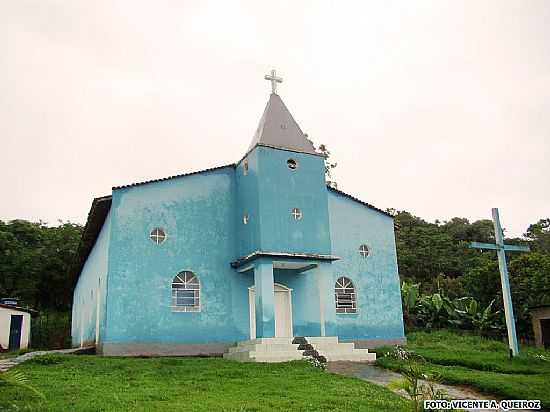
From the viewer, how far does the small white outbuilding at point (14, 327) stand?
2409 cm

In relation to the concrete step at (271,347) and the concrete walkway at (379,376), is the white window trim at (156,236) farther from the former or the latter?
the concrete walkway at (379,376)

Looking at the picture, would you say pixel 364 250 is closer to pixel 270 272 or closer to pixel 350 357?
pixel 270 272

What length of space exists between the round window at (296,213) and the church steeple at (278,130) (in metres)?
2.19

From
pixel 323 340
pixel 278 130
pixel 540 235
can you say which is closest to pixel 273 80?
pixel 278 130

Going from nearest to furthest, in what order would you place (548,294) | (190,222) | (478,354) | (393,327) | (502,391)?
(502,391)
(478,354)
(190,222)
(393,327)
(548,294)

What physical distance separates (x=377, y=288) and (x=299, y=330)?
363 cm

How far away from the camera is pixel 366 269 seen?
68.9 ft

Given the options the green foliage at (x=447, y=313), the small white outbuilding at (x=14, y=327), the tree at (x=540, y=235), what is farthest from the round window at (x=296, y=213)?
the tree at (x=540, y=235)

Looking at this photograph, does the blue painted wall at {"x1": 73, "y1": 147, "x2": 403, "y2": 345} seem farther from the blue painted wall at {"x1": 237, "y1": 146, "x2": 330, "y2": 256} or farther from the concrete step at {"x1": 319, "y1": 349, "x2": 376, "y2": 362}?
the concrete step at {"x1": 319, "y1": 349, "x2": 376, "y2": 362}

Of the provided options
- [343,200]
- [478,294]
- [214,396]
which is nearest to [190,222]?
[343,200]

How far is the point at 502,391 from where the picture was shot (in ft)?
35.3

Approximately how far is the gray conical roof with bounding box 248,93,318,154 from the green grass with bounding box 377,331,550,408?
7.60m

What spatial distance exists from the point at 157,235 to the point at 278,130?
5.66m

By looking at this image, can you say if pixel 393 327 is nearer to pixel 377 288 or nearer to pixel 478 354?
pixel 377 288
